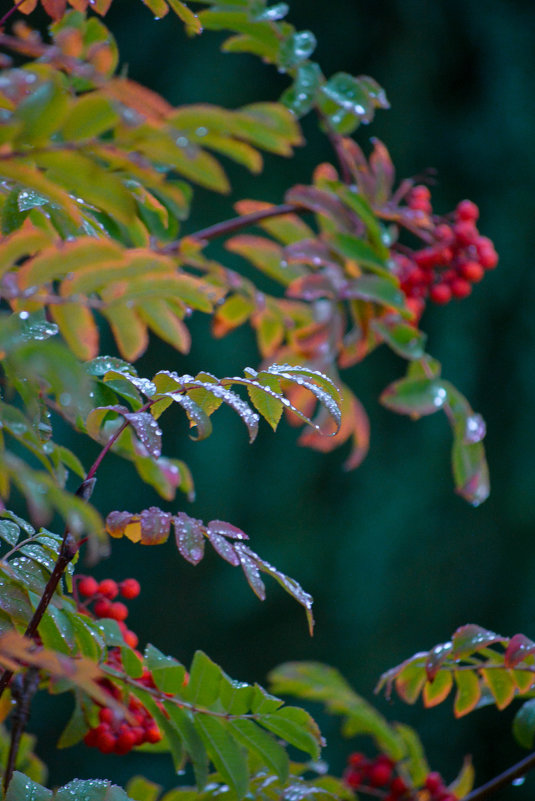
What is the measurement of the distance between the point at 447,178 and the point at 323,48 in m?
0.44

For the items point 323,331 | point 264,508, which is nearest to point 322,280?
point 323,331

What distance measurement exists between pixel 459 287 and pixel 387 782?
619 mm

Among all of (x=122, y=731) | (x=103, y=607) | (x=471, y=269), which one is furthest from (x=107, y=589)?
(x=471, y=269)

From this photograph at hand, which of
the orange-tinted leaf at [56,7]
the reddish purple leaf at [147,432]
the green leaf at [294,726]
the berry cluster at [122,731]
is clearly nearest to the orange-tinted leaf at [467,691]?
the green leaf at [294,726]

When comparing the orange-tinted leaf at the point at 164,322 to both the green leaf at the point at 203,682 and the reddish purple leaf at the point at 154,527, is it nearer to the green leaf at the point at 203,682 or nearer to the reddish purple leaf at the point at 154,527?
the reddish purple leaf at the point at 154,527

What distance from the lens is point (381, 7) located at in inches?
71.8

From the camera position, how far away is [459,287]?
2.98ft

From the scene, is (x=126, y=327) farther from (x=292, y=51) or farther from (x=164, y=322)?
(x=292, y=51)

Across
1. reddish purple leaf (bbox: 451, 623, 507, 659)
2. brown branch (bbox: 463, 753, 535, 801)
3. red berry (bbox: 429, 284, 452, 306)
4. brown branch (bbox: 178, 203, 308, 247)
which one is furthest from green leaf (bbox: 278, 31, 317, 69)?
brown branch (bbox: 463, 753, 535, 801)

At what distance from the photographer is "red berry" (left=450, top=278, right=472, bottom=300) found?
90cm

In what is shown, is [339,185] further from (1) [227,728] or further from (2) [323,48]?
(2) [323,48]

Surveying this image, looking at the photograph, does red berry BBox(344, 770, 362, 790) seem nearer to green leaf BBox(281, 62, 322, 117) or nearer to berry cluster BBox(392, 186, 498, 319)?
berry cluster BBox(392, 186, 498, 319)

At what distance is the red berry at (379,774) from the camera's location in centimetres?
92

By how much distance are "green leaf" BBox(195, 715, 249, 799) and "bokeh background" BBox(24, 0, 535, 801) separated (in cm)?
120
